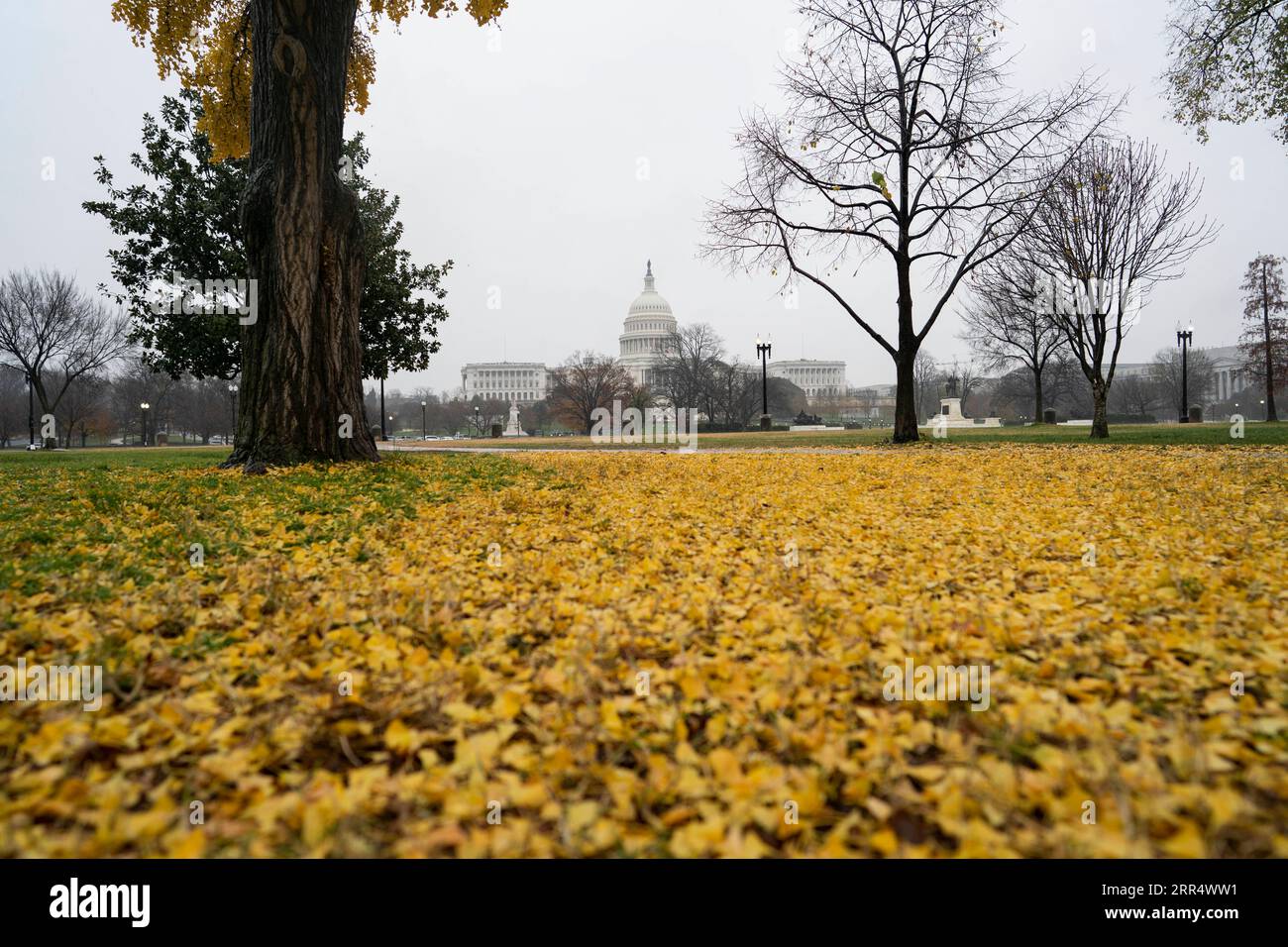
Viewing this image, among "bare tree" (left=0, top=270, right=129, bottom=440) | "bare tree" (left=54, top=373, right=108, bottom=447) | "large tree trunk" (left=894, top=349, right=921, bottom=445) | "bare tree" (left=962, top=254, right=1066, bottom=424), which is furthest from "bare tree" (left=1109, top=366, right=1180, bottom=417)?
"bare tree" (left=54, top=373, right=108, bottom=447)

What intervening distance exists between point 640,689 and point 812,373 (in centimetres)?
12334

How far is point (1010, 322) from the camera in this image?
1603 inches

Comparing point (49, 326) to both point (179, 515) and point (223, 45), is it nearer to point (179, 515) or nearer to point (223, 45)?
point (223, 45)

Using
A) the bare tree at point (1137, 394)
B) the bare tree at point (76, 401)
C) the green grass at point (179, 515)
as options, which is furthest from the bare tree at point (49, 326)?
the bare tree at point (1137, 394)

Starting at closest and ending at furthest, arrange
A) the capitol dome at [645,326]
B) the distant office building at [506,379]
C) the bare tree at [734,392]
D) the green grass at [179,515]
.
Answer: the green grass at [179,515] → the bare tree at [734,392] → the capitol dome at [645,326] → the distant office building at [506,379]

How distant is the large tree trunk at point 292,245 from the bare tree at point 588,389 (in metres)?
49.4

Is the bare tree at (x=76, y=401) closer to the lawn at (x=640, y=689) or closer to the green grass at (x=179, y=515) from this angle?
the green grass at (x=179, y=515)

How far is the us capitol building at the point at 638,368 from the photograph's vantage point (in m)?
100

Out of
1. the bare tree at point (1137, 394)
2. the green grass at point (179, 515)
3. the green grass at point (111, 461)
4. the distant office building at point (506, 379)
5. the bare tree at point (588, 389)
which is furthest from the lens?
the distant office building at point (506, 379)

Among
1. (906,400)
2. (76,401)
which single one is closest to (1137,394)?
(906,400)

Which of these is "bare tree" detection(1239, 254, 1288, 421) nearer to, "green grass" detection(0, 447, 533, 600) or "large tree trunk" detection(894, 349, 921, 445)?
"large tree trunk" detection(894, 349, 921, 445)

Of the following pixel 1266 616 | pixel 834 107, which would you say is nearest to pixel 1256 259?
pixel 834 107

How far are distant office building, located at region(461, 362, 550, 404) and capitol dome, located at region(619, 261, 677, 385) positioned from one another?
59.8 ft
